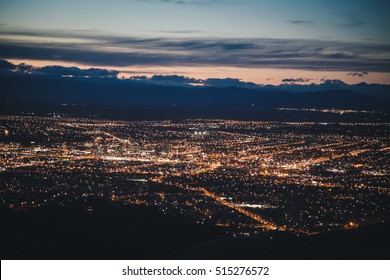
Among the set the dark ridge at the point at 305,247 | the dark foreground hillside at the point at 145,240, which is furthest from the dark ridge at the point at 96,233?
the dark ridge at the point at 305,247

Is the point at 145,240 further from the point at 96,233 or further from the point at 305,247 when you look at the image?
the point at 305,247

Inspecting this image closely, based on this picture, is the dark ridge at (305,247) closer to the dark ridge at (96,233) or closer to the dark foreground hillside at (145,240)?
the dark foreground hillside at (145,240)

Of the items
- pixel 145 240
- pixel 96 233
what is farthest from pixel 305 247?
pixel 96 233

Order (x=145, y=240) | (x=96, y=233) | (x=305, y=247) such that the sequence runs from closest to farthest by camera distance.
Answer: (x=305, y=247) < (x=145, y=240) < (x=96, y=233)

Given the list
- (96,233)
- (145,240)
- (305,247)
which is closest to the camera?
(305,247)

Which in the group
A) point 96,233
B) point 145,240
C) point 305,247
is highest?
point 305,247

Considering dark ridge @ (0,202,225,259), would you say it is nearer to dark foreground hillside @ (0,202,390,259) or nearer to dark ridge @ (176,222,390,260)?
dark foreground hillside @ (0,202,390,259)

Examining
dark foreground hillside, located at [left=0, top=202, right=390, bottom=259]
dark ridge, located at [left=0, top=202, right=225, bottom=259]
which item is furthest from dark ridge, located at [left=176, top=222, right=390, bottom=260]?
dark ridge, located at [left=0, top=202, right=225, bottom=259]

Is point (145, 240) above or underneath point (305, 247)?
underneath
